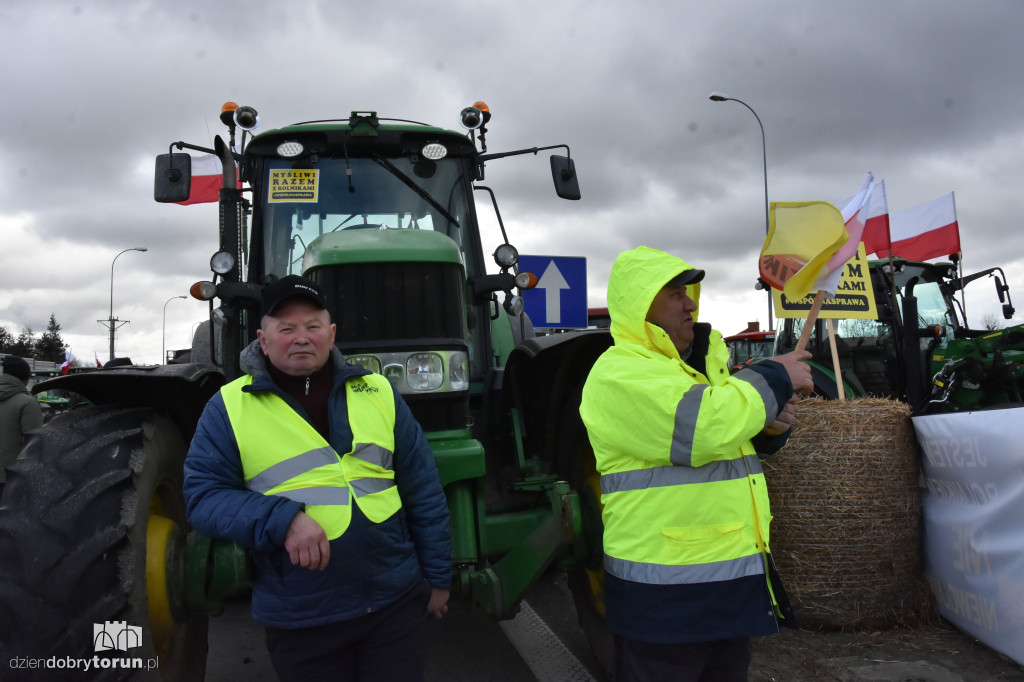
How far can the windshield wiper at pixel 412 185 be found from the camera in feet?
14.5

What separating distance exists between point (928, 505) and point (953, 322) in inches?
224

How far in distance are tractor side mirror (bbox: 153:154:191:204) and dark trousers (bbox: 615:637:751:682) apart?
3.41 meters

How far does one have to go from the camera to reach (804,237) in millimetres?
2803

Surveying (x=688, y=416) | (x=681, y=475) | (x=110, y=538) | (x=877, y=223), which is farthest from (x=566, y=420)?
(x=877, y=223)

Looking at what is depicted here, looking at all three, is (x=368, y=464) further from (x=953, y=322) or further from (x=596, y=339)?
(x=953, y=322)

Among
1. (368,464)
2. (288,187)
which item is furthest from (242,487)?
(288,187)

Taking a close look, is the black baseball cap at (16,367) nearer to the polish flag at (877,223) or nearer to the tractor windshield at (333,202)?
the tractor windshield at (333,202)

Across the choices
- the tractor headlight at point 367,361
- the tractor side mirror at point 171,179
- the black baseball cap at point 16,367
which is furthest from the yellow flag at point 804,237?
the black baseball cap at point 16,367

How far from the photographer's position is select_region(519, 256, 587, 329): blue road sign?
Result: 7.50 meters

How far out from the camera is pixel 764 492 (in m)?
2.34

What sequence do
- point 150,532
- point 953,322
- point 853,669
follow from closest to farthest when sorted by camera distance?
point 150,532 < point 853,669 < point 953,322

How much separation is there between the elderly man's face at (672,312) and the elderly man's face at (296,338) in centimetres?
108

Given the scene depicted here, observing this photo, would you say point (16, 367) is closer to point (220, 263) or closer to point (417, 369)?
point (220, 263)

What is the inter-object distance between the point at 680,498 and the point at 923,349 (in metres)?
8.01
